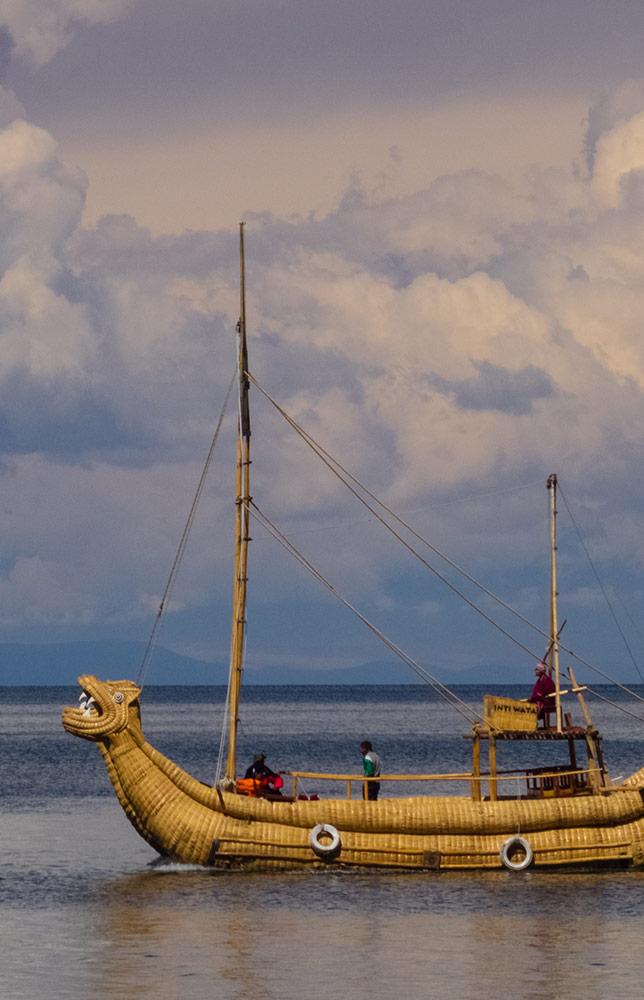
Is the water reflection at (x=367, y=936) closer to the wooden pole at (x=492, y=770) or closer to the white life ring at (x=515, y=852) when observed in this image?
the white life ring at (x=515, y=852)

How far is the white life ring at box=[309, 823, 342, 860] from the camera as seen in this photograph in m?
45.2

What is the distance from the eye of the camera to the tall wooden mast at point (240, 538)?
4675 cm

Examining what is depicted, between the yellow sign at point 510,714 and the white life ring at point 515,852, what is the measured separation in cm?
296

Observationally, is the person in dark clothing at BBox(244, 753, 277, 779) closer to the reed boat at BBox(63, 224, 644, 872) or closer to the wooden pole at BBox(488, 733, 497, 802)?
the reed boat at BBox(63, 224, 644, 872)

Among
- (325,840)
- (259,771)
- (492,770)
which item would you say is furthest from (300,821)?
(492,770)

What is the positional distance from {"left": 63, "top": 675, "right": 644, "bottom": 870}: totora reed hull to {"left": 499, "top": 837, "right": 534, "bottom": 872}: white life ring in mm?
108

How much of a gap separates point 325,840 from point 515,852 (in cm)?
501

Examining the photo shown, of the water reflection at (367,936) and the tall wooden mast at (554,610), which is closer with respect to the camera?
the water reflection at (367,936)

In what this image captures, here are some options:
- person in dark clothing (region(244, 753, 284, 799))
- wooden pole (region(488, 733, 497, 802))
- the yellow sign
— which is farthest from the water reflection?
the yellow sign

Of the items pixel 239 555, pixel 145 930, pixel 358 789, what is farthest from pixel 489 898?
pixel 358 789

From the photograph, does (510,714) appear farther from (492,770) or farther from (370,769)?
(370,769)

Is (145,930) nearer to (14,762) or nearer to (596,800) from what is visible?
(596,800)

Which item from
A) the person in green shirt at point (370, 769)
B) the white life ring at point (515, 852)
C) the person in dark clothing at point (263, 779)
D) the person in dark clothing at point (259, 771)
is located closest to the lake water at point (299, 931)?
the white life ring at point (515, 852)

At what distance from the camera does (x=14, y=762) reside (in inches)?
4119
